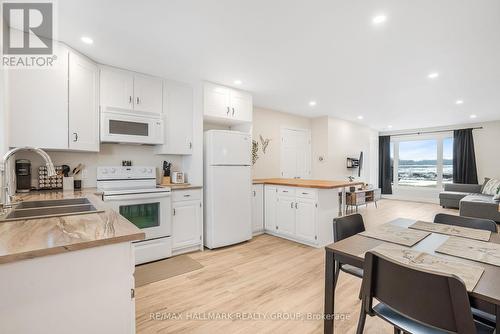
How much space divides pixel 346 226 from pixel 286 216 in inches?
79.3

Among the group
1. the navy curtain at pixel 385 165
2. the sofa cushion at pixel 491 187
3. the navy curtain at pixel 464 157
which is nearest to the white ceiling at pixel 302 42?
the sofa cushion at pixel 491 187

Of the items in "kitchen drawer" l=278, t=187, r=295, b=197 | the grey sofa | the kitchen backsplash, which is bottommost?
the grey sofa

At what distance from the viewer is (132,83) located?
10.2 feet

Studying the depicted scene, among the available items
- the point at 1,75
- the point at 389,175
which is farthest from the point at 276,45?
the point at 389,175

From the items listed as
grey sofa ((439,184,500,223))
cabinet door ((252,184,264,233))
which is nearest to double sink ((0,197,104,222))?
cabinet door ((252,184,264,233))

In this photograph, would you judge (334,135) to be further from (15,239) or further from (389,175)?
(15,239)

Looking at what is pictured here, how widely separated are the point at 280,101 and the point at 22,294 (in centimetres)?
443

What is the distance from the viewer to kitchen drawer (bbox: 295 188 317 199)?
11.5ft

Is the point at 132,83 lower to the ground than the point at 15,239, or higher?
higher

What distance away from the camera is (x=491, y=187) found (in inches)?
236

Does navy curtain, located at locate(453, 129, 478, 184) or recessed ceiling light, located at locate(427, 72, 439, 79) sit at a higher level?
recessed ceiling light, located at locate(427, 72, 439, 79)

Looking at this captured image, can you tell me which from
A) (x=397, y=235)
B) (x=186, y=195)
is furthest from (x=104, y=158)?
(x=397, y=235)

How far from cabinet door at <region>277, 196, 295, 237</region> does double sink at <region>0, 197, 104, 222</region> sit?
2754 mm

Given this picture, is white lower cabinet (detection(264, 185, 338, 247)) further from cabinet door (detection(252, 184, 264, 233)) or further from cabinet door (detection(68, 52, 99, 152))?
cabinet door (detection(68, 52, 99, 152))
